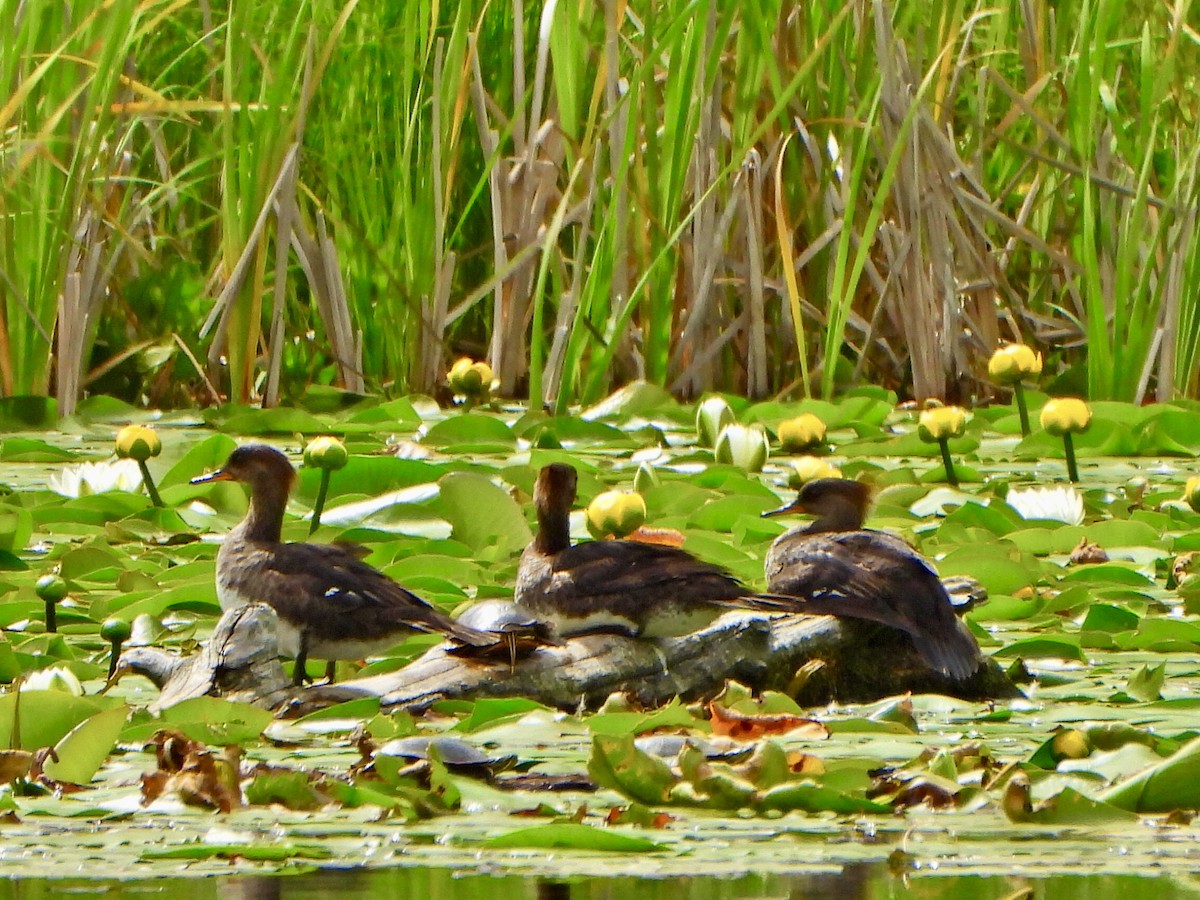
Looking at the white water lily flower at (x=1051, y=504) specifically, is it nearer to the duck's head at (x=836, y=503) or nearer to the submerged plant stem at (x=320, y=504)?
the duck's head at (x=836, y=503)

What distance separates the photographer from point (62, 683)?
3189 millimetres

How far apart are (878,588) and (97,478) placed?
2.77m

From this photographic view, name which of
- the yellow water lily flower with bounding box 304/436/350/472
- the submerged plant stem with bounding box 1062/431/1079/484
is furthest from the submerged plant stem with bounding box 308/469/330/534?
the submerged plant stem with bounding box 1062/431/1079/484

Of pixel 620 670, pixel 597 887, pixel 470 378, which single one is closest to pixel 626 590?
pixel 620 670

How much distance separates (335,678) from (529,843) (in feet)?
4.53

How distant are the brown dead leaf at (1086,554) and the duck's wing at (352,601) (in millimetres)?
1728

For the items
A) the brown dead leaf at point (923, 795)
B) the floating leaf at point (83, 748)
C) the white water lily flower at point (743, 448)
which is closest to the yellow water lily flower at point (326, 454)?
the white water lily flower at point (743, 448)

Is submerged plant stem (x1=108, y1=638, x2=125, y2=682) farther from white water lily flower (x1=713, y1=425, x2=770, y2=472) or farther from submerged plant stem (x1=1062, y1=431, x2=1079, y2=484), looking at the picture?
submerged plant stem (x1=1062, y1=431, x2=1079, y2=484)

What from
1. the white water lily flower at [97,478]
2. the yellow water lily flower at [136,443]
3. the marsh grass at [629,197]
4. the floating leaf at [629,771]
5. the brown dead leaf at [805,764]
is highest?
the marsh grass at [629,197]

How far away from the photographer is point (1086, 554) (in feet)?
15.1

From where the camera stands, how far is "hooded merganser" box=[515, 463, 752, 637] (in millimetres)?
3436

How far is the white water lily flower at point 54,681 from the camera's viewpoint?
3.19 meters

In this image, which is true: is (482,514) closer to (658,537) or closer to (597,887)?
(658,537)

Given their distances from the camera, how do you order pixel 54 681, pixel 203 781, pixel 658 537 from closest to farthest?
1. pixel 203 781
2. pixel 54 681
3. pixel 658 537
